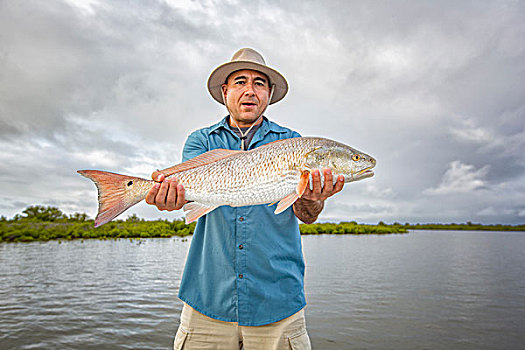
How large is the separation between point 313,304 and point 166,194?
9206mm

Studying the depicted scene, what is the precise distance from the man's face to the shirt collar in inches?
4.4

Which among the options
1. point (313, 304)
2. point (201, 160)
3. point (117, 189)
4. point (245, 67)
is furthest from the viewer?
point (313, 304)

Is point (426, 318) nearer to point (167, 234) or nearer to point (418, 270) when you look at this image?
point (418, 270)

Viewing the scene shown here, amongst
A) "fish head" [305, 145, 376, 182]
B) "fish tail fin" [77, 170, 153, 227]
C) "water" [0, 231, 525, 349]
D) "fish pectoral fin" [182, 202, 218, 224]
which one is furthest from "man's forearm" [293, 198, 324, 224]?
"water" [0, 231, 525, 349]

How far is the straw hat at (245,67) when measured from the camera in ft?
10.2

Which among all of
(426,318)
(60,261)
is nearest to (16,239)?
(60,261)

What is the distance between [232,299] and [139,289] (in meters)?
10.4

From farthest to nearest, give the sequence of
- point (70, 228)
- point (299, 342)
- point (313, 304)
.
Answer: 1. point (70, 228)
2. point (313, 304)
3. point (299, 342)

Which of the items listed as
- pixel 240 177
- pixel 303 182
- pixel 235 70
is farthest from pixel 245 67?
pixel 303 182

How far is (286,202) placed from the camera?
2648 millimetres

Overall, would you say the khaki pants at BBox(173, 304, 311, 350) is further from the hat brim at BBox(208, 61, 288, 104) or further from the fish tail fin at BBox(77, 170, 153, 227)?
the hat brim at BBox(208, 61, 288, 104)

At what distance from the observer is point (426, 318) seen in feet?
30.9

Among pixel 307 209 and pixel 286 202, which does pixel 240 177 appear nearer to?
pixel 286 202

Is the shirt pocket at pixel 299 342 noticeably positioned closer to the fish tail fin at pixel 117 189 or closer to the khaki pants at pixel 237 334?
the khaki pants at pixel 237 334
